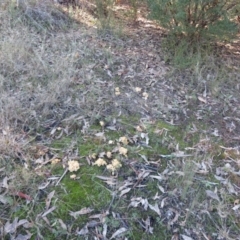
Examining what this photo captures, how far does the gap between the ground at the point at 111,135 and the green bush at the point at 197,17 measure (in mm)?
268

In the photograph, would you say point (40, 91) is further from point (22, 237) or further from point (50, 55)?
point (22, 237)

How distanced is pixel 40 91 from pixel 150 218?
167cm

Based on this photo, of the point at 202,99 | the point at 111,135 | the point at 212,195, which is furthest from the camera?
the point at 202,99

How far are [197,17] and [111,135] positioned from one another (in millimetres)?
2022

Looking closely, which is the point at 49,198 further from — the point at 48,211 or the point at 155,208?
the point at 155,208

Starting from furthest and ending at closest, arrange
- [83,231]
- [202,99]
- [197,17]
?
[197,17]
[202,99]
[83,231]

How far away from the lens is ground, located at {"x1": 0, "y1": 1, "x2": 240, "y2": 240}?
7.28 ft

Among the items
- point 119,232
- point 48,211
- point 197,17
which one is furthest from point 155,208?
point 197,17

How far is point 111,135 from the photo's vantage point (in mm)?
2834

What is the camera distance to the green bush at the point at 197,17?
3.79 metres

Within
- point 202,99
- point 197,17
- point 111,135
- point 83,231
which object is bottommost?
point 83,231

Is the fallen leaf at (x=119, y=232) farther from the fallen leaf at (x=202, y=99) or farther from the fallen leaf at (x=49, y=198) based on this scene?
the fallen leaf at (x=202, y=99)

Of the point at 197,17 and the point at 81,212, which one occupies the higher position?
the point at 197,17

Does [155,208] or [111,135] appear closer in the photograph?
[155,208]
